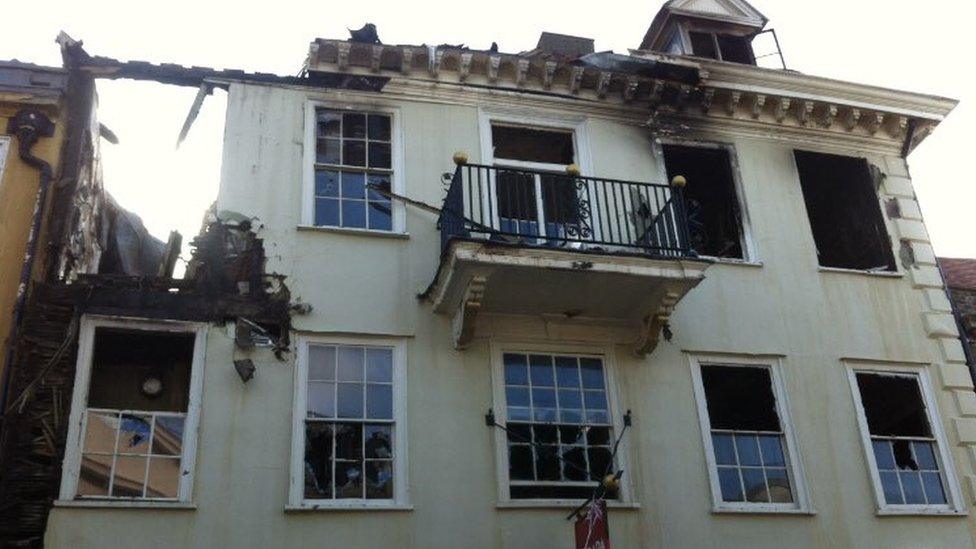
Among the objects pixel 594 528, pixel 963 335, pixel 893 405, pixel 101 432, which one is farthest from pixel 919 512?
pixel 101 432

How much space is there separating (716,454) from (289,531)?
195 inches

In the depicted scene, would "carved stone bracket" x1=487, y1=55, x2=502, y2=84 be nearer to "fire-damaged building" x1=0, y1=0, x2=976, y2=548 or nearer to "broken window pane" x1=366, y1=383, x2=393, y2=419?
"fire-damaged building" x1=0, y1=0, x2=976, y2=548

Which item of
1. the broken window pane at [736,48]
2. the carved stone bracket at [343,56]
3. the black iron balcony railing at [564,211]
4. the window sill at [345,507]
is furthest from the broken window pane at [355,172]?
the broken window pane at [736,48]

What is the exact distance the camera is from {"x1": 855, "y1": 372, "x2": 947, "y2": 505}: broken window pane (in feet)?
37.8

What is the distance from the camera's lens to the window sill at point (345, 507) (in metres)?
9.54

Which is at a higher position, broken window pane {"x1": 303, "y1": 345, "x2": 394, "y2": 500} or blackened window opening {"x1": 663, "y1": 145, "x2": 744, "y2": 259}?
blackened window opening {"x1": 663, "y1": 145, "x2": 744, "y2": 259}

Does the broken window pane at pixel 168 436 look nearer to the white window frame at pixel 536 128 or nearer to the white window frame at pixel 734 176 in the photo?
the white window frame at pixel 536 128

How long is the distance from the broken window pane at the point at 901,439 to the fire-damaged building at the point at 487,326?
0.03 m

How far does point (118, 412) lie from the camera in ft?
32.2

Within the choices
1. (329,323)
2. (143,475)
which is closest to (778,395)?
(329,323)

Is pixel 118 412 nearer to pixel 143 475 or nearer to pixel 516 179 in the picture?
pixel 143 475

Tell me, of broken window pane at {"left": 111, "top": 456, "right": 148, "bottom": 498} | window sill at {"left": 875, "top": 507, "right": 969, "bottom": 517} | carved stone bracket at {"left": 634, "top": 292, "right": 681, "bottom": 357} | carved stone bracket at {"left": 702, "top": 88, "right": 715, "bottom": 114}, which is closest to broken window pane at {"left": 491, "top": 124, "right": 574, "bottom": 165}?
carved stone bracket at {"left": 702, "top": 88, "right": 715, "bottom": 114}

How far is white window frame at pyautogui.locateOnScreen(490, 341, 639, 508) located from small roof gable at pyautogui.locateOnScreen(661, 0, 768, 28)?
6.41 metres

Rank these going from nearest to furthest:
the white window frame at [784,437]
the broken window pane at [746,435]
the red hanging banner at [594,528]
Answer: the red hanging banner at [594,528], the white window frame at [784,437], the broken window pane at [746,435]
